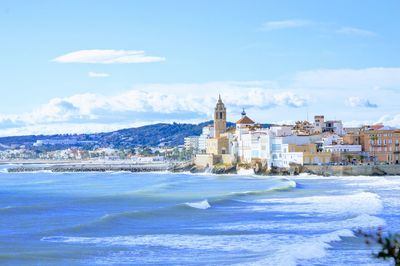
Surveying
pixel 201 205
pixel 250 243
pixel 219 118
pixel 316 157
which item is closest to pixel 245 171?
pixel 316 157

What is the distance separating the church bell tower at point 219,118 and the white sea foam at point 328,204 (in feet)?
172

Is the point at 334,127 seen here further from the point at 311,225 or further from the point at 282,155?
the point at 311,225

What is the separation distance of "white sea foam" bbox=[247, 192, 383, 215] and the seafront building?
28916mm

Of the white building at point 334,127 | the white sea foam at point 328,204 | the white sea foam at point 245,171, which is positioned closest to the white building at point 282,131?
the white sea foam at point 245,171

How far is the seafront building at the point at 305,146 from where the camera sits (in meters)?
69.5

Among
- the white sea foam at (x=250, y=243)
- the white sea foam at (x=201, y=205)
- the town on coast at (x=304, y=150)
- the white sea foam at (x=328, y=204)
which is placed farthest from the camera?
the town on coast at (x=304, y=150)

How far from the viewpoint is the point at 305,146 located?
70.6 metres

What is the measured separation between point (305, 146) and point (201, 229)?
44.4m

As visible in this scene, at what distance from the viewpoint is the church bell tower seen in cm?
9262

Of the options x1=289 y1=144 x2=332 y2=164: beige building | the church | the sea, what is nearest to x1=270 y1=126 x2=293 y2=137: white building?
the church

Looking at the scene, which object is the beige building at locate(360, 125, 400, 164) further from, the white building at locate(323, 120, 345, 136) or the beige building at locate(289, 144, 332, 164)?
the white building at locate(323, 120, 345, 136)

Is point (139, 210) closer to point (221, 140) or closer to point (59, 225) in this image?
point (59, 225)

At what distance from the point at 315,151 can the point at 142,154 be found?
320 feet

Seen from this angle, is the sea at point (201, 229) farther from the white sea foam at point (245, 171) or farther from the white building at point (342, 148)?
the white sea foam at point (245, 171)
